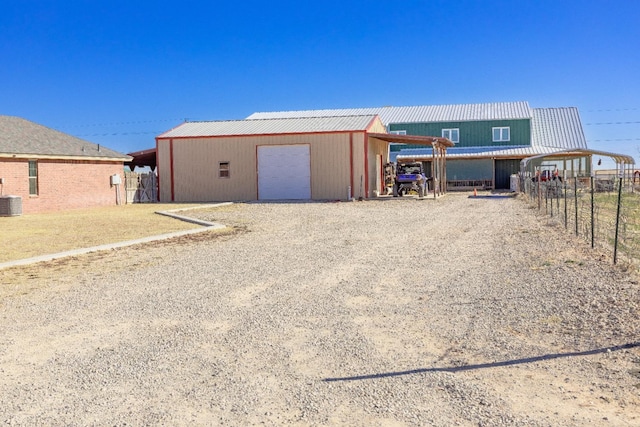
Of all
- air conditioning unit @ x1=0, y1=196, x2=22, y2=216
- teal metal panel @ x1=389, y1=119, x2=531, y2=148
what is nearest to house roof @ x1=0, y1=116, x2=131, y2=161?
air conditioning unit @ x1=0, y1=196, x2=22, y2=216

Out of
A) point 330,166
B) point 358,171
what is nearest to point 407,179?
point 358,171

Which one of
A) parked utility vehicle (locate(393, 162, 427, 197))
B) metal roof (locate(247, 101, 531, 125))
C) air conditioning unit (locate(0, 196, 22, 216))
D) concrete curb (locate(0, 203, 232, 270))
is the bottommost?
concrete curb (locate(0, 203, 232, 270))

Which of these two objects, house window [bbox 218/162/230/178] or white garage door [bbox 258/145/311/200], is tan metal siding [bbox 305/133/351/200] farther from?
house window [bbox 218/162/230/178]

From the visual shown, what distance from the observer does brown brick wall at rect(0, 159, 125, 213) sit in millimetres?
25422

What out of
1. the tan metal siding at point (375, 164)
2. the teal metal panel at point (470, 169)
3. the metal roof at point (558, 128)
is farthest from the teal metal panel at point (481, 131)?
the tan metal siding at point (375, 164)

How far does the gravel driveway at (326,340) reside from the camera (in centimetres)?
425

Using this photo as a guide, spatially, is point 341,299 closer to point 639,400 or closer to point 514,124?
point 639,400

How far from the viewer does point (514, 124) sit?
46094mm

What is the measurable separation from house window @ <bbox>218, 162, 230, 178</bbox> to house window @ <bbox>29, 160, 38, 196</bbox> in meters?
9.33

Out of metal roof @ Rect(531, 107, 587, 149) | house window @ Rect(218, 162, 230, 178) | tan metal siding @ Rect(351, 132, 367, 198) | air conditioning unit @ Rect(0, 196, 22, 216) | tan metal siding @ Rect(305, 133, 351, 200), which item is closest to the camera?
air conditioning unit @ Rect(0, 196, 22, 216)

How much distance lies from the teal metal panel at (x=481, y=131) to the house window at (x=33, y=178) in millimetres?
28715

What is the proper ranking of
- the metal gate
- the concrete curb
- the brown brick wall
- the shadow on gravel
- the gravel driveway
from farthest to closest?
the metal gate, the brown brick wall, the concrete curb, the shadow on gravel, the gravel driveway

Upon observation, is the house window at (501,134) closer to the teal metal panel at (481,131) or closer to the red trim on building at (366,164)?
the teal metal panel at (481,131)

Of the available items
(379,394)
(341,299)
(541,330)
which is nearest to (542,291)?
(541,330)
